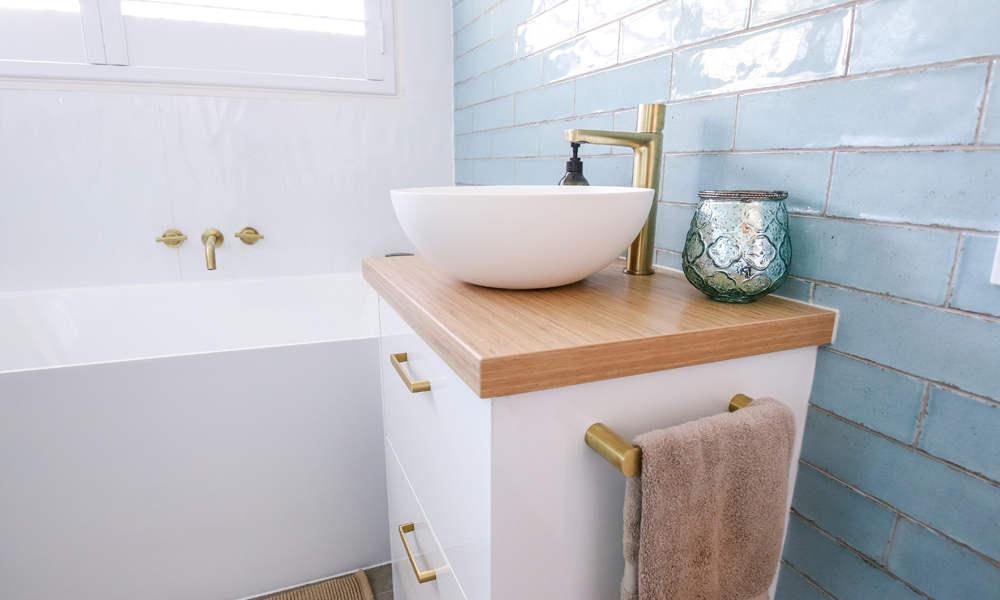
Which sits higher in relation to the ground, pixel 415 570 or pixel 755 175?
pixel 755 175

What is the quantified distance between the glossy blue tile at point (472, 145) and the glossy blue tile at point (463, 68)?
0.22m

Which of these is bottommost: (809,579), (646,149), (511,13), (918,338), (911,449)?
(809,579)

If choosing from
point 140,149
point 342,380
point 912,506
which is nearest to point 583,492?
point 912,506

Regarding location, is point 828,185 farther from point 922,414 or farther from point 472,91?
point 472,91

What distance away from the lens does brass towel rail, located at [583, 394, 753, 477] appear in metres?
0.56

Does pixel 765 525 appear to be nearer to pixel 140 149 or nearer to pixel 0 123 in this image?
pixel 140 149

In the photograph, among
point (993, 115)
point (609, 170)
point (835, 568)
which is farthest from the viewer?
point (609, 170)

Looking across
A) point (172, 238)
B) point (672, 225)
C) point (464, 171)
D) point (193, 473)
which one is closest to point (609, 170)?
point (672, 225)

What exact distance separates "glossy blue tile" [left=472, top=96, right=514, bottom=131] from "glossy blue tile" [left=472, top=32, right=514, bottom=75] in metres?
0.11

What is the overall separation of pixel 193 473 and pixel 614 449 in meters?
1.13

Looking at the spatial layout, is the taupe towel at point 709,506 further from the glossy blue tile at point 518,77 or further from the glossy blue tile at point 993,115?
the glossy blue tile at point 518,77

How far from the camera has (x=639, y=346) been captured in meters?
0.60

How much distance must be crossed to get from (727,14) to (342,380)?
1.12 meters

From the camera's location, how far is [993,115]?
555 millimetres
